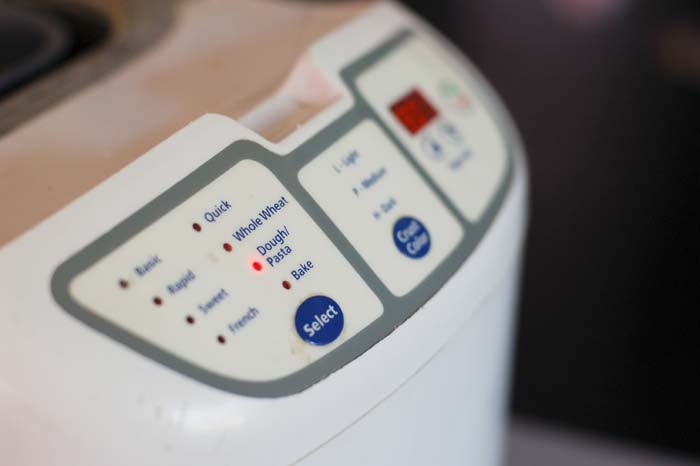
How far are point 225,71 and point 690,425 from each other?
764 mm

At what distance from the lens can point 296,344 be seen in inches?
13.6

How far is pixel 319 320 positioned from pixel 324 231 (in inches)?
1.6

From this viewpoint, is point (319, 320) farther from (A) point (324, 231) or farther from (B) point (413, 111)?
(B) point (413, 111)

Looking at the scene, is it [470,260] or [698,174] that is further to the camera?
[698,174]

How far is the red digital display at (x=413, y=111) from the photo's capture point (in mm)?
437

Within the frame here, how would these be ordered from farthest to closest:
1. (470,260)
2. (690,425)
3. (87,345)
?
(690,425) → (470,260) → (87,345)

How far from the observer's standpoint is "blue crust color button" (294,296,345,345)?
1.14 feet

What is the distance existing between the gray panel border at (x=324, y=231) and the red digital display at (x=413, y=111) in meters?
0.02

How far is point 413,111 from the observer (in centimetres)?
45

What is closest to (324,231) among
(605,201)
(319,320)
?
(319,320)

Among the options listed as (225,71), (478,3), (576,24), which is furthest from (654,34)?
(225,71)

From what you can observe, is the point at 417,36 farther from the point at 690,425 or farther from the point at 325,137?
the point at 690,425

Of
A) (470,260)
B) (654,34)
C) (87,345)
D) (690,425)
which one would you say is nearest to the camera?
(87,345)

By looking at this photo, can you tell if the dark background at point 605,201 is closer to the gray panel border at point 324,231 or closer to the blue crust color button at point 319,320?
the gray panel border at point 324,231
